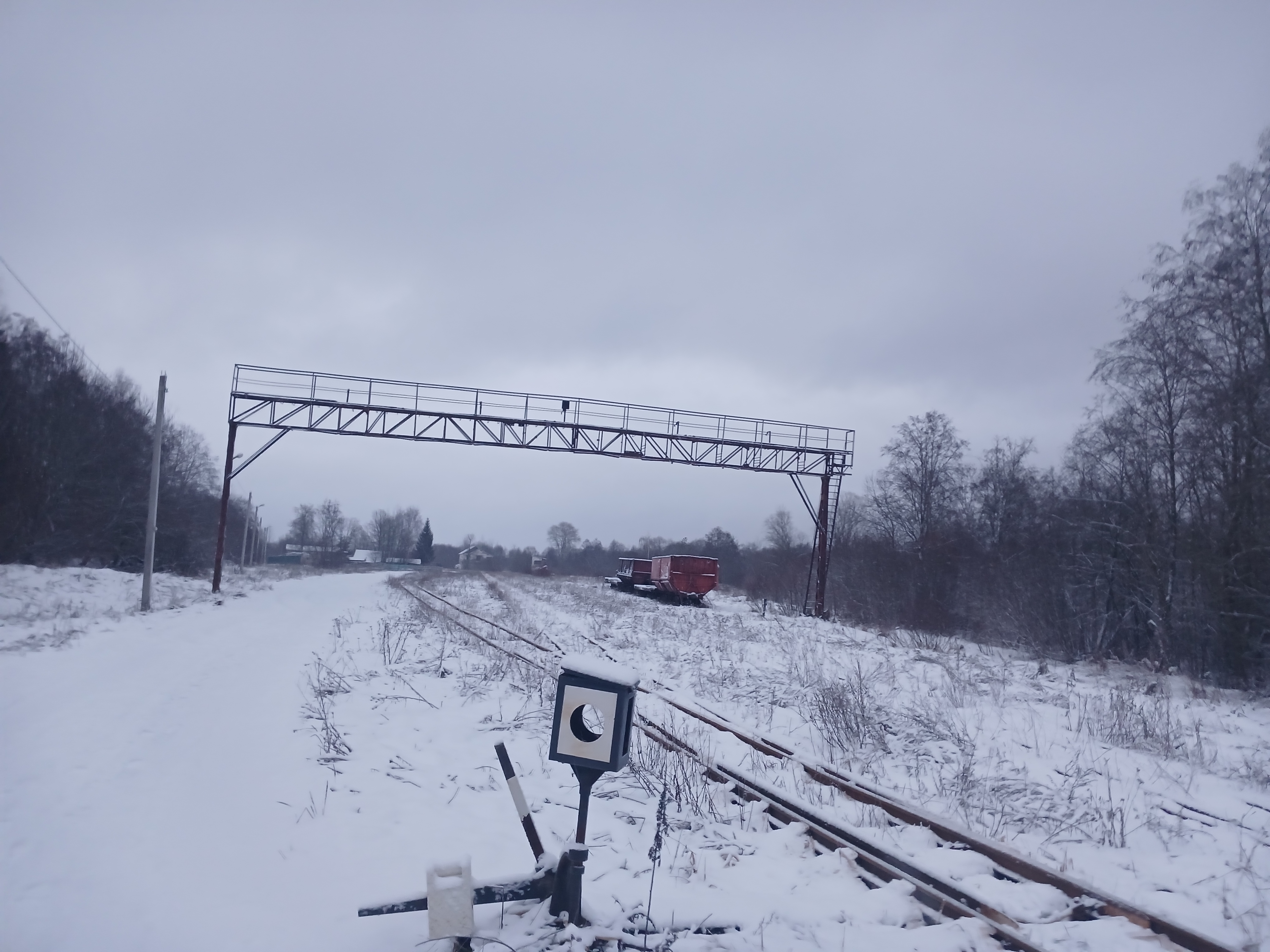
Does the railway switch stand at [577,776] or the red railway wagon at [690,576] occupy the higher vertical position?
the railway switch stand at [577,776]

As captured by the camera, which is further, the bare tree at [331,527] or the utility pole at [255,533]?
the bare tree at [331,527]

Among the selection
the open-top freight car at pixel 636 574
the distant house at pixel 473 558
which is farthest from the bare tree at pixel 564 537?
the open-top freight car at pixel 636 574

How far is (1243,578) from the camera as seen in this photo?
1584cm

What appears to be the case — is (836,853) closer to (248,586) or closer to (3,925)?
(3,925)

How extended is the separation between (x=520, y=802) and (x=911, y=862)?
289 centimetres

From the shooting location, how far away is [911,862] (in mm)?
5078

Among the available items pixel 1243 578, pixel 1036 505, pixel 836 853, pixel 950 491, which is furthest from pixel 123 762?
pixel 950 491

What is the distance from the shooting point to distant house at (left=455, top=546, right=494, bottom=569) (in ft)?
450

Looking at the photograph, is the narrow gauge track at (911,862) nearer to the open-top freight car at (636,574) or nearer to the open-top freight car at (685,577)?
the open-top freight car at (685,577)

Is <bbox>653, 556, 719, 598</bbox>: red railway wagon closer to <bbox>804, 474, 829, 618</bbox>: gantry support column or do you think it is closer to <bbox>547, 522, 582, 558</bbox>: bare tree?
<bbox>804, 474, 829, 618</bbox>: gantry support column

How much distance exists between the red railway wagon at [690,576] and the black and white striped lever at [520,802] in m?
33.2

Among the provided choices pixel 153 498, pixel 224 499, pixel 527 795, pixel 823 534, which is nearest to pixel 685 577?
pixel 823 534

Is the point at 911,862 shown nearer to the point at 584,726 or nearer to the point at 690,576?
the point at 584,726

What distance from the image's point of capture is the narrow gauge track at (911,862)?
438 centimetres
